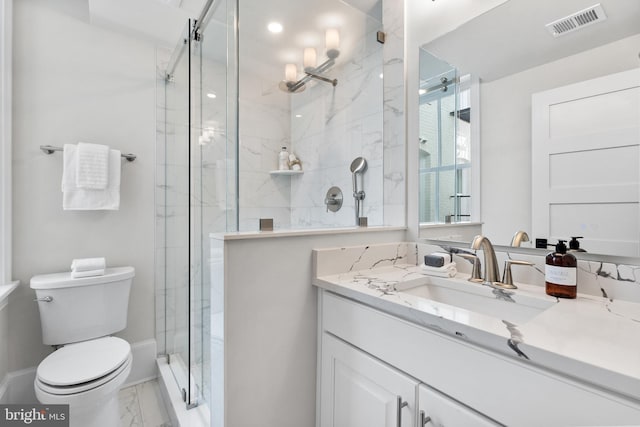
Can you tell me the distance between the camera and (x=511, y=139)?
1.09 meters

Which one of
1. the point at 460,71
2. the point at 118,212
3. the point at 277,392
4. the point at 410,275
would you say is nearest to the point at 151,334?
the point at 118,212

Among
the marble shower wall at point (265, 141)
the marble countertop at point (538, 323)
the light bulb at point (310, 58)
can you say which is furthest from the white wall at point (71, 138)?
the marble countertop at point (538, 323)

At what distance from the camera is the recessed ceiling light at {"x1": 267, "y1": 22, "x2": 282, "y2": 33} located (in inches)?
67.1

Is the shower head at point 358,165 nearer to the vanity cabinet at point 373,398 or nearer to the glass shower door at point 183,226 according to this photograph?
the glass shower door at point 183,226

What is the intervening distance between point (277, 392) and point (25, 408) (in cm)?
125

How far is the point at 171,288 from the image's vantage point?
1878 millimetres

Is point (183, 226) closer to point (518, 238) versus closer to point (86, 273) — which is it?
point (86, 273)

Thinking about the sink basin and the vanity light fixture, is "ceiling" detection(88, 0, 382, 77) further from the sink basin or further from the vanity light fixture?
the sink basin

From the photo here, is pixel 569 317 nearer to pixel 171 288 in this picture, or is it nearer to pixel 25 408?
pixel 171 288

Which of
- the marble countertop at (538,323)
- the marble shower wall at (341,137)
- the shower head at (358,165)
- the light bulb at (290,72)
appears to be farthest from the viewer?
the light bulb at (290,72)

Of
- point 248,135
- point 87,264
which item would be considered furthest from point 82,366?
point 248,135

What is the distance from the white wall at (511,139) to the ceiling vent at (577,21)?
93 mm

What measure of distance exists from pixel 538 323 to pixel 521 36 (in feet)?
3.29

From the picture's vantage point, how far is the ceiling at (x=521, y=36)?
88cm
